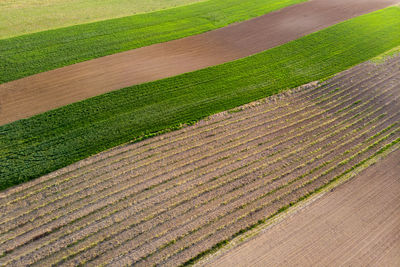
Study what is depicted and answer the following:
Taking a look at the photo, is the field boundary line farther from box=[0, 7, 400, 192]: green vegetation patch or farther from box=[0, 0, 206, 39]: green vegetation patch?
box=[0, 0, 206, 39]: green vegetation patch

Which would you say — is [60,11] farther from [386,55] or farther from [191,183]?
[386,55]

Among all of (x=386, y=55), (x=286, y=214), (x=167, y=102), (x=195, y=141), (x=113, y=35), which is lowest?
(x=286, y=214)

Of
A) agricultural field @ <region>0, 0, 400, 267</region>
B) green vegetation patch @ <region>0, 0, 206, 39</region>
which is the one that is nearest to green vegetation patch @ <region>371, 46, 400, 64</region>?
agricultural field @ <region>0, 0, 400, 267</region>

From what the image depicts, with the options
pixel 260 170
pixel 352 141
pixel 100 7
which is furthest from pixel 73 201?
pixel 100 7

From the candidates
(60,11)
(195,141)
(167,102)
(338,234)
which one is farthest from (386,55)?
(60,11)

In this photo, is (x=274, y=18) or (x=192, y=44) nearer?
(x=192, y=44)

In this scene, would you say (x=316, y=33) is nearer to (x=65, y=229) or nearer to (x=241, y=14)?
(x=241, y=14)

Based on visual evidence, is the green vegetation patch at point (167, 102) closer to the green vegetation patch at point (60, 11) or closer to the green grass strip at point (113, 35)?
the green grass strip at point (113, 35)
